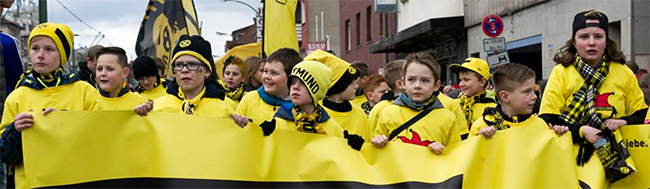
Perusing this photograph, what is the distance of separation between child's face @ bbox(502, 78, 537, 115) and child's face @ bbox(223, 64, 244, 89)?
377 centimetres

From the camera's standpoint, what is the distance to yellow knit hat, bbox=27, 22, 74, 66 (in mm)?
5176

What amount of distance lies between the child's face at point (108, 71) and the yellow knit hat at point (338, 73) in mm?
1595

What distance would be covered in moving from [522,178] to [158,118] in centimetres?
216

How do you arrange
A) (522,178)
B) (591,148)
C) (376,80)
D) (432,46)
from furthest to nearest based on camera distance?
1. (432,46)
2. (376,80)
3. (591,148)
4. (522,178)

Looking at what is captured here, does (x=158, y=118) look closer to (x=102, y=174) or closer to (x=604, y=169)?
(x=102, y=174)

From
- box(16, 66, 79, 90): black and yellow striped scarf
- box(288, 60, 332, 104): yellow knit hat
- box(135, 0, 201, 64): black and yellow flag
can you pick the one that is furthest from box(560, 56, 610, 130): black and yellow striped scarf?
box(135, 0, 201, 64): black and yellow flag

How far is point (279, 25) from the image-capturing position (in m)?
11.7

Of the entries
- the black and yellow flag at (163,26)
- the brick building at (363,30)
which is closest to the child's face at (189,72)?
the black and yellow flag at (163,26)

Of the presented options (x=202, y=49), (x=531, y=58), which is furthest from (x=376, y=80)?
(x=531, y=58)

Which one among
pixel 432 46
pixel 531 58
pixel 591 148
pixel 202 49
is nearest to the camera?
pixel 591 148

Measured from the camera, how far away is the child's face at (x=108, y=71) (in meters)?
6.76

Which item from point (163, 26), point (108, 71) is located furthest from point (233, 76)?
point (163, 26)

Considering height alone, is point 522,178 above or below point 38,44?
below

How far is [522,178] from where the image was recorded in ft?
16.4
